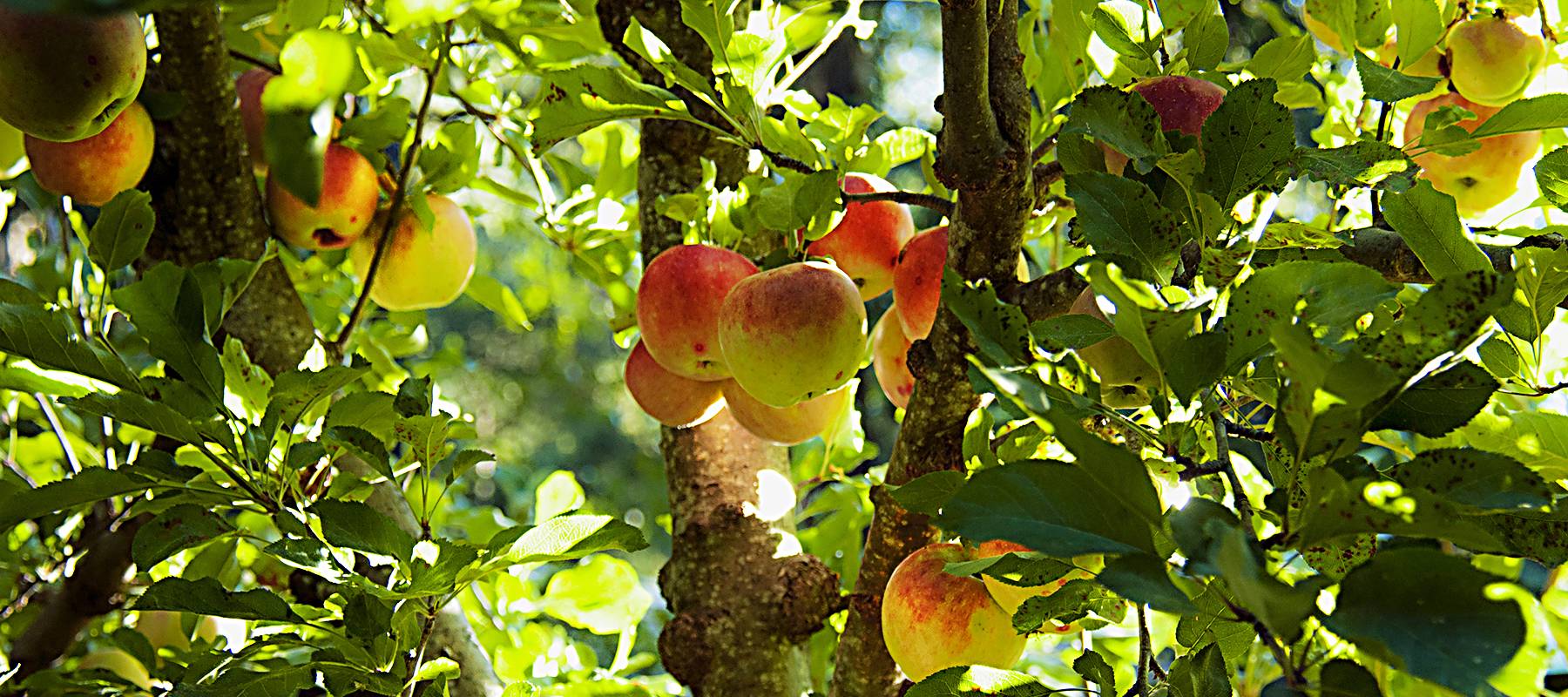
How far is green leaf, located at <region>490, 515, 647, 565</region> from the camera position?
56 cm

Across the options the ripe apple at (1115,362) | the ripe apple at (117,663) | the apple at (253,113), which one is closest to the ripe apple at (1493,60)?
the ripe apple at (1115,362)

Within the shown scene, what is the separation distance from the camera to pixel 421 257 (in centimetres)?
105

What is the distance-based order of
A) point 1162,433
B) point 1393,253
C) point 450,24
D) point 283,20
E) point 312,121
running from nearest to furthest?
point 312,121 → point 1162,433 → point 1393,253 → point 283,20 → point 450,24

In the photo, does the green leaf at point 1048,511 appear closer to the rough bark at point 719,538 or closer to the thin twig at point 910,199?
the thin twig at point 910,199

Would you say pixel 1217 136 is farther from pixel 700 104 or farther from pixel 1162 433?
pixel 700 104

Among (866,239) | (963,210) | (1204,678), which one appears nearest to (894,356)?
(866,239)

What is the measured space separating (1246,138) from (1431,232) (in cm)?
10

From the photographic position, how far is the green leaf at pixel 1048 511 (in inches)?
13.9

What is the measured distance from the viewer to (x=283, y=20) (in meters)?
0.88

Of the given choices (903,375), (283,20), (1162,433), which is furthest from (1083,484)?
(283,20)

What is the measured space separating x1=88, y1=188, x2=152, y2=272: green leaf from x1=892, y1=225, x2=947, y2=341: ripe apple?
0.49m

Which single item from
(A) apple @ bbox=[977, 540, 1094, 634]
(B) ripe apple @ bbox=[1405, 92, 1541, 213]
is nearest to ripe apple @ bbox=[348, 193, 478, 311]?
(A) apple @ bbox=[977, 540, 1094, 634]

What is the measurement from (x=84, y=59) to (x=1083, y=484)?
557 millimetres

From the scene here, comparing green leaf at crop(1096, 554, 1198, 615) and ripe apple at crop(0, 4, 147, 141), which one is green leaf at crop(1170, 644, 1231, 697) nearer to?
green leaf at crop(1096, 554, 1198, 615)
